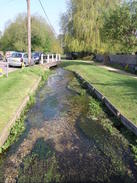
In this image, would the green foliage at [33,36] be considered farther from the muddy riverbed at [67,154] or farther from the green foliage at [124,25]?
the muddy riverbed at [67,154]

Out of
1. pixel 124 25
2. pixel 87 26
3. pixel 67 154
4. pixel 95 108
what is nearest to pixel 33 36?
pixel 87 26

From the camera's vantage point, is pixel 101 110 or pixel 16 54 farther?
pixel 16 54

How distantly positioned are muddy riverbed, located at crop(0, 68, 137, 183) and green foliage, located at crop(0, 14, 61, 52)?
145 ft

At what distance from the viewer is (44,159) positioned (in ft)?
17.7

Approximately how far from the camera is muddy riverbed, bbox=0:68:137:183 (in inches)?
186

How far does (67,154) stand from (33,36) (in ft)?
157

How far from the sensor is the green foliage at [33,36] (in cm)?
5075

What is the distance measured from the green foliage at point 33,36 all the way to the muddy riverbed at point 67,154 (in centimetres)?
4410

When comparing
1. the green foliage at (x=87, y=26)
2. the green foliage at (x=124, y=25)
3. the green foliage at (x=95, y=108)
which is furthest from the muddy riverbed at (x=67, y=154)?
the green foliage at (x=87, y=26)

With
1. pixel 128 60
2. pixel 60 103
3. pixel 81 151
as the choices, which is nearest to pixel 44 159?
pixel 81 151

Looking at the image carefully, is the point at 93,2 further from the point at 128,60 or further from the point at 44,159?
the point at 44,159

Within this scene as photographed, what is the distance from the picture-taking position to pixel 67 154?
561 centimetres

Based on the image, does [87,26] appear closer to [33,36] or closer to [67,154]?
[33,36]

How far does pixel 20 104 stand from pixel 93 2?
3429 centimetres
